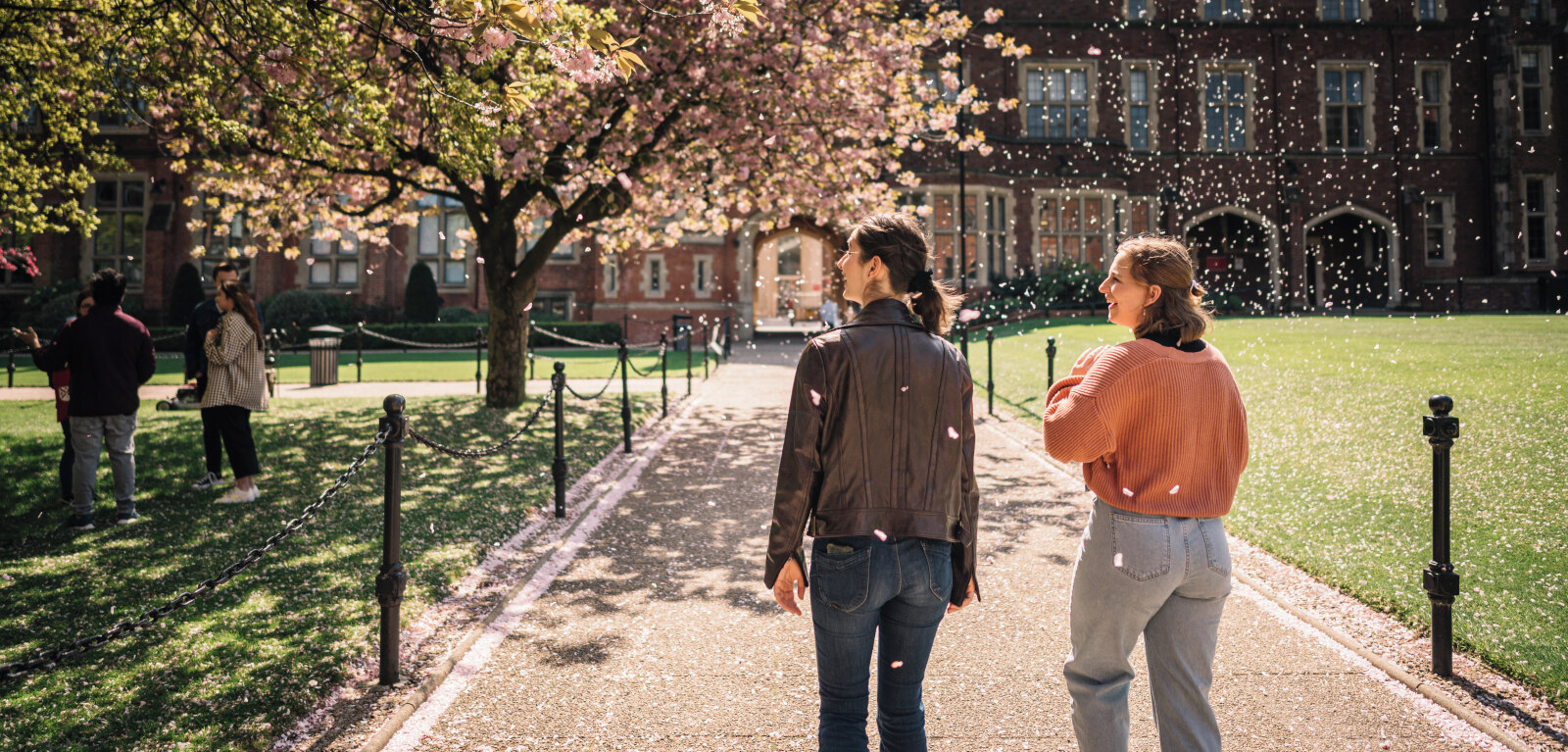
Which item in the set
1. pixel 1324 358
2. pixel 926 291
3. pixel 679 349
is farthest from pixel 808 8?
pixel 679 349

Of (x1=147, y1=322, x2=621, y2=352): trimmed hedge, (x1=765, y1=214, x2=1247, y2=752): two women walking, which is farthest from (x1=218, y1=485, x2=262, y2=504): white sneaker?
(x1=147, y1=322, x2=621, y2=352): trimmed hedge

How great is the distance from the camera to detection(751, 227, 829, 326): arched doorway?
46.1 meters

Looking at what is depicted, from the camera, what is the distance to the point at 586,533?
6.67m

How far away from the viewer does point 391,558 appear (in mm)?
4047

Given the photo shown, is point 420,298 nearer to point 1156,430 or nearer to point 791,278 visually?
point 791,278

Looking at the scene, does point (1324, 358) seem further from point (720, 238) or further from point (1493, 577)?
point (720, 238)

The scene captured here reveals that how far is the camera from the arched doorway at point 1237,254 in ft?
101

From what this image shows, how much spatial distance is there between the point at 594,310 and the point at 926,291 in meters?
29.8

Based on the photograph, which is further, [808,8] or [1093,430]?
[808,8]

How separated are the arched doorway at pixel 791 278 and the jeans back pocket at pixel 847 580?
142ft

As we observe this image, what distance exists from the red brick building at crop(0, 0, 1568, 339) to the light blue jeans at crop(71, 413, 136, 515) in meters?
22.9

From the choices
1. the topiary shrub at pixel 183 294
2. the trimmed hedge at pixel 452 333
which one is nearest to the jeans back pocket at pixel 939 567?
the trimmed hedge at pixel 452 333

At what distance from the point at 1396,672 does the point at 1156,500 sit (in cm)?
234

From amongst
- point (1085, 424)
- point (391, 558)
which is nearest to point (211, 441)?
point (391, 558)
